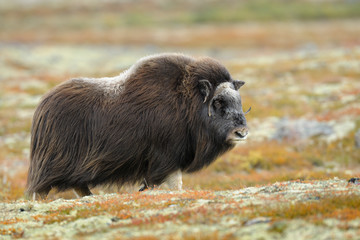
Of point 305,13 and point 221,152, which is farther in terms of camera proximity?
point 305,13

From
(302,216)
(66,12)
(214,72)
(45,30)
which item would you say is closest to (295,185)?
(302,216)

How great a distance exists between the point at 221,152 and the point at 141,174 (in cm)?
112

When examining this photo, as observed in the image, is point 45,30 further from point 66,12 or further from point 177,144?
point 177,144

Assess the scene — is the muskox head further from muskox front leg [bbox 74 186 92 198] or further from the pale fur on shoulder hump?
muskox front leg [bbox 74 186 92 198]

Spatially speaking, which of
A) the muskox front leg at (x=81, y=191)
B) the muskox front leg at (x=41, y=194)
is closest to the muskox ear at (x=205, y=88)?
the muskox front leg at (x=81, y=191)

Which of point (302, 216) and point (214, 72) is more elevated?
point (214, 72)

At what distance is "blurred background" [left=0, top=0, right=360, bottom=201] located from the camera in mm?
10297

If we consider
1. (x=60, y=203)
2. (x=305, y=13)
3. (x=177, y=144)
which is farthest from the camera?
(x=305, y=13)

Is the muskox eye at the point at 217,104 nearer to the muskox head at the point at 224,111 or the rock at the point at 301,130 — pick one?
the muskox head at the point at 224,111

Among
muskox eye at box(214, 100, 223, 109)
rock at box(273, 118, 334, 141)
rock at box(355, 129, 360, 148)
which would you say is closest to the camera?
muskox eye at box(214, 100, 223, 109)

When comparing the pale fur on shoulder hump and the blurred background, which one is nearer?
the pale fur on shoulder hump

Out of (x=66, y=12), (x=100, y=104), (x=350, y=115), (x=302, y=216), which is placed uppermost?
(x=66, y=12)

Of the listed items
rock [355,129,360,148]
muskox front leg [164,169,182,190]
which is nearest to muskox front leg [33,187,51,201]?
muskox front leg [164,169,182,190]

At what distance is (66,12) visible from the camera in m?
64.7
